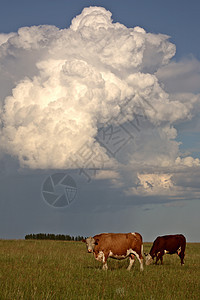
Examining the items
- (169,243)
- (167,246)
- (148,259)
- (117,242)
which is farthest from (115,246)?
(169,243)

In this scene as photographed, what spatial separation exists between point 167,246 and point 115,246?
17.9 feet

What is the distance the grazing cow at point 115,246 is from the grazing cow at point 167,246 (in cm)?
385

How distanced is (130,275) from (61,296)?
5.65m

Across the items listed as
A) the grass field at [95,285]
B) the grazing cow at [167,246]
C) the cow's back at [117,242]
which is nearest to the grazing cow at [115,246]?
the cow's back at [117,242]

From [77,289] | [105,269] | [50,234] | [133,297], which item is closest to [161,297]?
[133,297]

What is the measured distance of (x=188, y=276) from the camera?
16.5m

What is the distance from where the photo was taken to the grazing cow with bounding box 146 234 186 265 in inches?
882

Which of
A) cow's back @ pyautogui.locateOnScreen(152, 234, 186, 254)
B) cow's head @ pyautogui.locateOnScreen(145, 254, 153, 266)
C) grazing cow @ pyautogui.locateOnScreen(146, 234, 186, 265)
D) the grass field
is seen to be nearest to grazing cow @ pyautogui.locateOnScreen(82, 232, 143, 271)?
the grass field

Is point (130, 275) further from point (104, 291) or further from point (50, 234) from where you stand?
point (50, 234)

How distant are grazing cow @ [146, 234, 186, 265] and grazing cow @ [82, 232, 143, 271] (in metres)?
3.85

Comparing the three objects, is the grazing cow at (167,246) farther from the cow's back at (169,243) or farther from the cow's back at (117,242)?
the cow's back at (117,242)

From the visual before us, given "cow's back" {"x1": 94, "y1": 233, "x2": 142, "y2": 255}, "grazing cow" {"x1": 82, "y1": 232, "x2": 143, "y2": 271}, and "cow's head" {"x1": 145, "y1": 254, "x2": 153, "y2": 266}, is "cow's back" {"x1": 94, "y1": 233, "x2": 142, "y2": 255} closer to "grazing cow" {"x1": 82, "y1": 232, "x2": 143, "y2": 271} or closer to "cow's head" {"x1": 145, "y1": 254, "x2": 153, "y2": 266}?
"grazing cow" {"x1": 82, "y1": 232, "x2": 143, "y2": 271}

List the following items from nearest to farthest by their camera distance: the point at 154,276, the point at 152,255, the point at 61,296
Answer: the point at 61,296, the point at 154,276, the point at 152,255

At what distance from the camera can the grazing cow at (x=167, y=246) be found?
22391 millimetres
